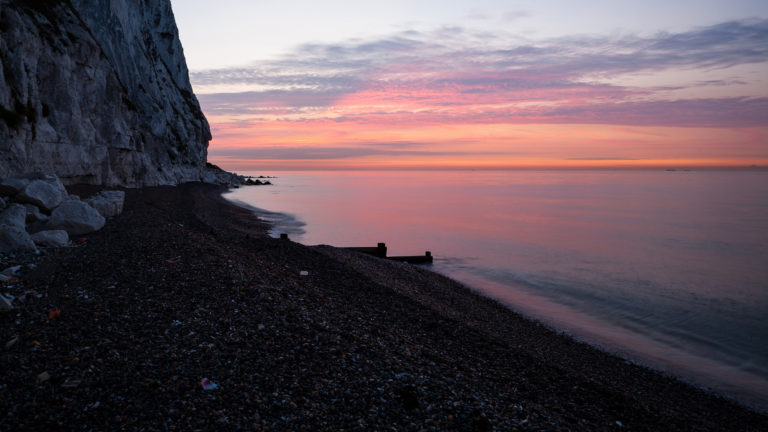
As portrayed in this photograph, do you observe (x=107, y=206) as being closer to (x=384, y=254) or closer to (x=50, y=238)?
(x=50, y=238)

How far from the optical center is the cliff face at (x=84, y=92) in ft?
67.2

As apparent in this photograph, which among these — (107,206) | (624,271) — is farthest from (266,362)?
(624,271)

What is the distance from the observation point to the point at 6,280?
8711 millimetres

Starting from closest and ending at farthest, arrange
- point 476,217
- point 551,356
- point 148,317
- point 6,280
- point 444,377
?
point 444,377 → point 148,317 → point 6,280 → point 551,356 → point 476,217

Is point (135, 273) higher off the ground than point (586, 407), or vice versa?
point (135, 273)

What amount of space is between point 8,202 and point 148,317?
452 inches

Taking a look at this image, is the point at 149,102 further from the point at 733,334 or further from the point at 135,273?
the point at 733,334

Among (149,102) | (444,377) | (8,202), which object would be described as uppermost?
(149,102)

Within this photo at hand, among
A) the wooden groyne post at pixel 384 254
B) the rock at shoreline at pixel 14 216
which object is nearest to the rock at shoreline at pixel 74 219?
the rock at shoreline at pixel 14 216

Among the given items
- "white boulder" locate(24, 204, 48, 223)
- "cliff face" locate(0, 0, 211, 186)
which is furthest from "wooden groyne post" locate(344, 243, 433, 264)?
"cliff face" locate(0, 0, 211, 186)

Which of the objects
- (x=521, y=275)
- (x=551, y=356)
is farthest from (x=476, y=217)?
(x=551, y=356)

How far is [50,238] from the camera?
12539 millimetres

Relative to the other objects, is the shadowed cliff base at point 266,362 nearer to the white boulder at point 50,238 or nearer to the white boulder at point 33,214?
the white boulder at point 50,238

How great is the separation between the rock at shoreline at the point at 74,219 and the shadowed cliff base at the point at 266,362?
10.2 feet
